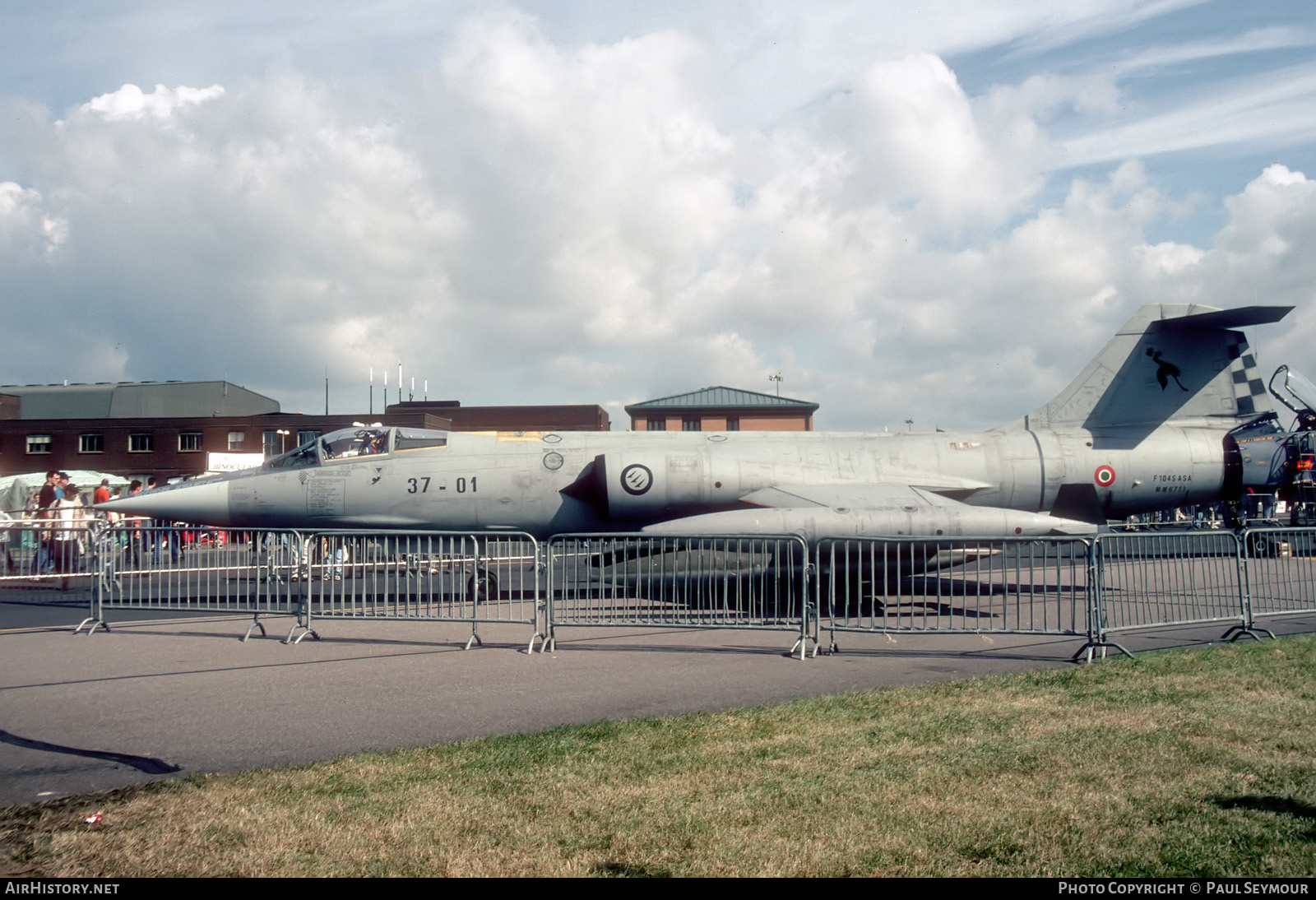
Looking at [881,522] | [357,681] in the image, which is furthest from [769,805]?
[881,522]

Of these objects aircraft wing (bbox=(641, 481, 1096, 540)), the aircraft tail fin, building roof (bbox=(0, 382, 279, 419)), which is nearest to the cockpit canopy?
aircraft wing (bbox=(641, 481, 1096, 540))

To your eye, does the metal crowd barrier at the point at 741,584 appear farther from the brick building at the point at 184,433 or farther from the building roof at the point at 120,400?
the building roof at the point at 120,400

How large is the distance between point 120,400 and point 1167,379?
66538 mm

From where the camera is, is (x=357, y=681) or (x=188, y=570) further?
(x=188, y=570)

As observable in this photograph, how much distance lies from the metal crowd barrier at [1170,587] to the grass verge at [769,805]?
A: 114 inches

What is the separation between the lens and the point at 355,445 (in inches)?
524

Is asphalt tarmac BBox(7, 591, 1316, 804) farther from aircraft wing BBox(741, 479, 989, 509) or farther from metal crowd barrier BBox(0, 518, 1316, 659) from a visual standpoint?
aircraft wing BBox(741, 479, 989, 509)

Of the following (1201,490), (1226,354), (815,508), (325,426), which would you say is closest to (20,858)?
(815,508)

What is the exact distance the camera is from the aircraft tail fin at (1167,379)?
48.7ft

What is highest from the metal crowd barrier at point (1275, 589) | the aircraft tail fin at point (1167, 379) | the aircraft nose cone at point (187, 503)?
the aircraft tail fin at point (1167, 379)

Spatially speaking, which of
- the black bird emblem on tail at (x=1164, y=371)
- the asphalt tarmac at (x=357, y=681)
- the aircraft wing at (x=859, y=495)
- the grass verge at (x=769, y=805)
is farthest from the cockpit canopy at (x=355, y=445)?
the black bird emblem on tail at (x=1164, y=371)

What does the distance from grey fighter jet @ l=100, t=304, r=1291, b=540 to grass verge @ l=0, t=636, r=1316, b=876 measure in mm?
5914

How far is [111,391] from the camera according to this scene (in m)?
61.8

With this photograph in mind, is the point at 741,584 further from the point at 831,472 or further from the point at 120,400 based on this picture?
the point at 120,400
